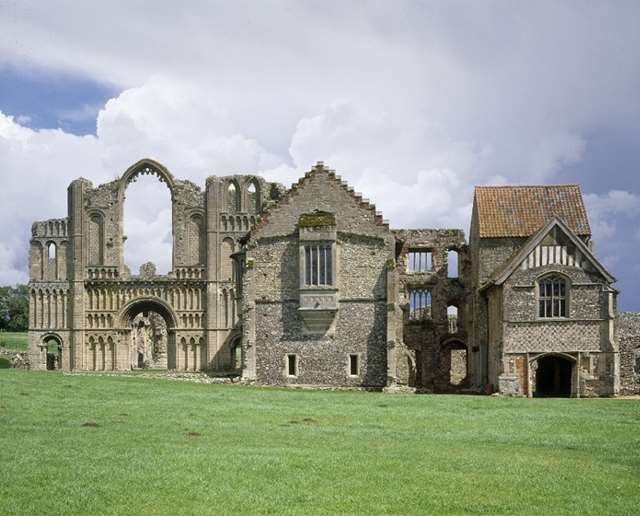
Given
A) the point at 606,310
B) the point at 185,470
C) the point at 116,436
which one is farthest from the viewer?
the point at 606,310

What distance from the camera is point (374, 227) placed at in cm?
4469

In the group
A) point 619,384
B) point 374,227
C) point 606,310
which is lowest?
point 619,384

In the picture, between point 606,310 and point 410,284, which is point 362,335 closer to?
point 410,284

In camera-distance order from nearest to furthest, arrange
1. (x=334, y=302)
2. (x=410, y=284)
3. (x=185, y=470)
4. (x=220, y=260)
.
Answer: (x=185, y=470), (x=334, y=302), (x=410, y=284), (x=220, y=260)

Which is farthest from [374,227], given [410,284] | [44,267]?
[44,267]

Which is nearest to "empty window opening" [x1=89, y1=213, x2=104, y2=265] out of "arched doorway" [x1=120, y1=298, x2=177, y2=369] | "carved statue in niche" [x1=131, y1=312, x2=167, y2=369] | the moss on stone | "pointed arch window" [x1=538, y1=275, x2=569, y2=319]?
"arched doorway" [x1=120, y1=298, x2=177, y2=369]

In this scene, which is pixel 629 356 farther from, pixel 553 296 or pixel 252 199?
pixel 252 199

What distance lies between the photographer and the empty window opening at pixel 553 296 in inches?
1624

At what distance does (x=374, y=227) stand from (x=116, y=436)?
82.6ft

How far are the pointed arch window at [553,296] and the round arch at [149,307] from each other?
34.5m

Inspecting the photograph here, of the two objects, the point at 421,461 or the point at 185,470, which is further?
the point at 421,461

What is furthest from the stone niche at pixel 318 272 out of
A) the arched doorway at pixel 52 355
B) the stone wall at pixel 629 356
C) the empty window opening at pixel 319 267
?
the arched doorway at pixel 52 355

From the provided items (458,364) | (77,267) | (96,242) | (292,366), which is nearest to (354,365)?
(292,366)

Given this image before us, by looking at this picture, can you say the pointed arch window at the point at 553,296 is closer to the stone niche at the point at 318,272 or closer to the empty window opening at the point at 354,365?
the empty window opening at the point at 354,365
